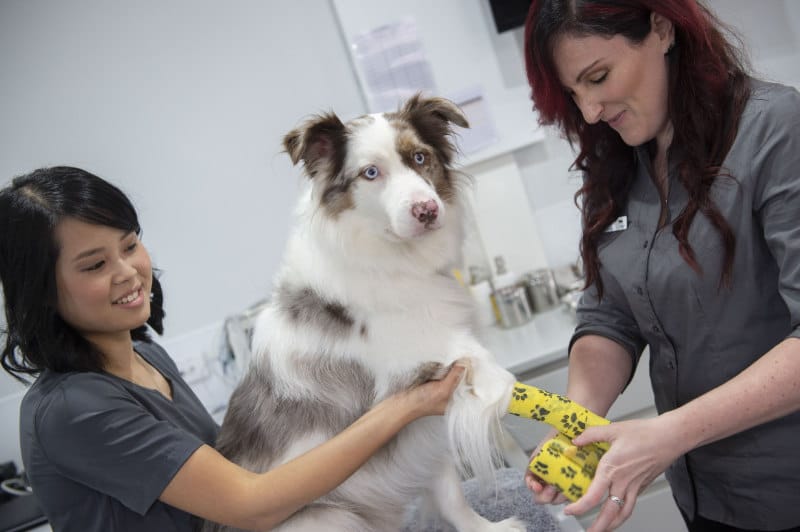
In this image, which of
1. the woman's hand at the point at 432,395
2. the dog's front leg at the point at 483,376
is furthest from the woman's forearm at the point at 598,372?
the woman's hand at the point at 432,395

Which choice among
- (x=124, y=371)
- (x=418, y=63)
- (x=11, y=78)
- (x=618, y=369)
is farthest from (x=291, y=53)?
(x=618, y=369)

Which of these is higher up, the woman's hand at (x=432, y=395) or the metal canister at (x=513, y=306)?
the woman's hand at (x=432, y=395)

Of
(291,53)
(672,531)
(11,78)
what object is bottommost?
(672,531)

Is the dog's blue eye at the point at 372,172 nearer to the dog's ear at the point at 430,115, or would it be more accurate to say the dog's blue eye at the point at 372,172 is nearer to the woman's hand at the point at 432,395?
the dog's ear at the point at 430,115

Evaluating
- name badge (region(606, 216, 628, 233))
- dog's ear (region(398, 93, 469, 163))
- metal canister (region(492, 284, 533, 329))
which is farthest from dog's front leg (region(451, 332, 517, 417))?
metal canister (region(492, 284, 533, 329))

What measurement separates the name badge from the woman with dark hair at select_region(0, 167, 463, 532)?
1.63 feet

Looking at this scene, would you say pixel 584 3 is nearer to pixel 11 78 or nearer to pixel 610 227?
pixel 610 227

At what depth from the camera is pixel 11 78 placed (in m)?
2.72

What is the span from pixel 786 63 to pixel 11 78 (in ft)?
11.9

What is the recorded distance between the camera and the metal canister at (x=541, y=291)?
9.07 ft

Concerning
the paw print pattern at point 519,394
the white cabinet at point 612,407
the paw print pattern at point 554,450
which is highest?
the paw print pattern at point 519,394

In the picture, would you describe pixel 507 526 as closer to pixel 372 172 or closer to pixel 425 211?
pixel 425 211

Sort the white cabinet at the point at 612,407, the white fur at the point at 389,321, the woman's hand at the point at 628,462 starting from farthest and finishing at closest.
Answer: the white cabinet at the point at 612,407
the white fur at the point at 389,321
the woman's hand at the point at 628,462

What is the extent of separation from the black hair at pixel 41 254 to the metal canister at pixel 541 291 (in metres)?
1.98
